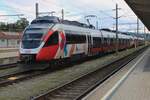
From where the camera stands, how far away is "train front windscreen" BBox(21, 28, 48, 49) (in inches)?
920

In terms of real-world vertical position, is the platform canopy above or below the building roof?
above

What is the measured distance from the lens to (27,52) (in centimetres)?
2316

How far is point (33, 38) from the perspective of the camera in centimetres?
2359

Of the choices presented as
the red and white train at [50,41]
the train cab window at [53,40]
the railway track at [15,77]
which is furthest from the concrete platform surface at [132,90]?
the train cab window at [53,40]

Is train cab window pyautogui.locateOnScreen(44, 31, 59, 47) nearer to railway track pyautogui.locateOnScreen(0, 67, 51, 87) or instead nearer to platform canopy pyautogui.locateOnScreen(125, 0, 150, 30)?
railway track pyautogui.locateOnScreen(0, 67, 51, 87)

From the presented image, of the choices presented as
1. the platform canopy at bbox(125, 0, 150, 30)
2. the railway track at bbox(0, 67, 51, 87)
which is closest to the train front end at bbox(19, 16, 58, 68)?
the railway track at bbox(0, 67, 51, 87)

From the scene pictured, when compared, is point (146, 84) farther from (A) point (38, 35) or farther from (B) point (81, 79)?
(A) point (38, 35)

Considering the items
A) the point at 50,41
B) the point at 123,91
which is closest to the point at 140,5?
the point at 50,41

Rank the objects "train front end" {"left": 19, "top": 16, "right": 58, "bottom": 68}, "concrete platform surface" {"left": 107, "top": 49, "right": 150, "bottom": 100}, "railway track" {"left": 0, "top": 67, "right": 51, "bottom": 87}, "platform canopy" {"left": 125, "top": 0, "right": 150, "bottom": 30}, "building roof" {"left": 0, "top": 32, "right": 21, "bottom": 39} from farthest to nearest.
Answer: "building roof" {"left": 0, "top": 32, "right": 21, "bottom": 39}
"platform canopy" {"left": 125, "top": 0, "right": 150, "bottom": 30}
"train front end" {"left": 19, "top": 16, "right": 58, "bottom": 68}
"railway track" {"left": 0, "top": 67, "right": 51, "bottom": 87}
"concrete platform surface" {"left": 107, "top": 49, "right": 150, "bottom": 100}

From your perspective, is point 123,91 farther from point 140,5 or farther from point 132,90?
point 140,5

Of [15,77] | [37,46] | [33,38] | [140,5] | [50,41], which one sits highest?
[140,5]

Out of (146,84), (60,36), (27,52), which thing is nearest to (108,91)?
(146,84)

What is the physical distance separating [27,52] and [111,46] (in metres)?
30.1

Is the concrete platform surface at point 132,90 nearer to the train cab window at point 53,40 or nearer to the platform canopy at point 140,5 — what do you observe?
the train cab window at point 53,40
